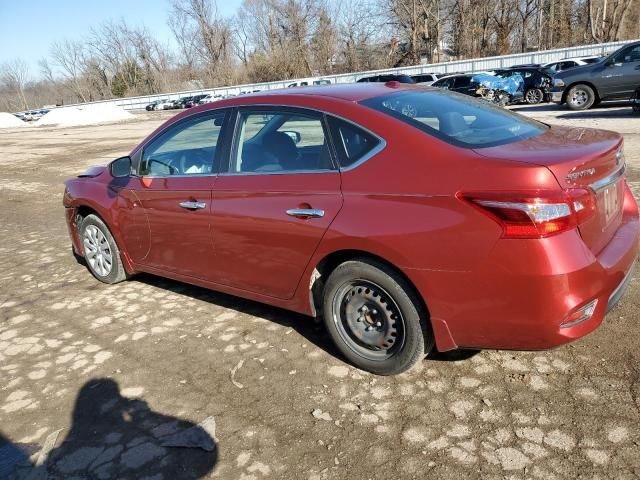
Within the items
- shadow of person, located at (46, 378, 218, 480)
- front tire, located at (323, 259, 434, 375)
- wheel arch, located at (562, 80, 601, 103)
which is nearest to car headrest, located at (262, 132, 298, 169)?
front tire, located at (323, 259, 434, 375)

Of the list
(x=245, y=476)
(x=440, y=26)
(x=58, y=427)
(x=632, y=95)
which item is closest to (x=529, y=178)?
(x=245, y=476)

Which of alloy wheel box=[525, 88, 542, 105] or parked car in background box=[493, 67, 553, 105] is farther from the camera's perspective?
alloy wheel box=[525, 88, 542, 105]

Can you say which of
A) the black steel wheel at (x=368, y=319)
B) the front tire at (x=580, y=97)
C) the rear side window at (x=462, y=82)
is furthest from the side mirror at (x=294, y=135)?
the rear side window at (x=462, y=82)

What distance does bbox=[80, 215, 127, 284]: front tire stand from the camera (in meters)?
4.97

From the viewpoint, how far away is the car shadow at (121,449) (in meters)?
2.63

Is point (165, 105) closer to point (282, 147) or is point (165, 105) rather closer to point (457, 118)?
point (282, 147)

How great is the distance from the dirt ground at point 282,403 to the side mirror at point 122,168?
1.16 meters

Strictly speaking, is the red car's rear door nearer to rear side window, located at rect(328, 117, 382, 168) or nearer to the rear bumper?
rear side window, located at rect(328, 117, 382, 168)

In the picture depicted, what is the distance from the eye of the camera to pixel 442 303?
2.79 m

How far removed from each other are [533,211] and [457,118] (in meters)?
1.09

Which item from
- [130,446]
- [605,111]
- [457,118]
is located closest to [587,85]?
[605,111]

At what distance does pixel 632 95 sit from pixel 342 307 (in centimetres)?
1520

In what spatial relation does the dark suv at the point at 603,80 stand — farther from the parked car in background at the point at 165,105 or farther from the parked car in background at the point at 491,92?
the parked car in background at the point at 165,105

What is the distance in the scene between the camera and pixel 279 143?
3.64 meters
